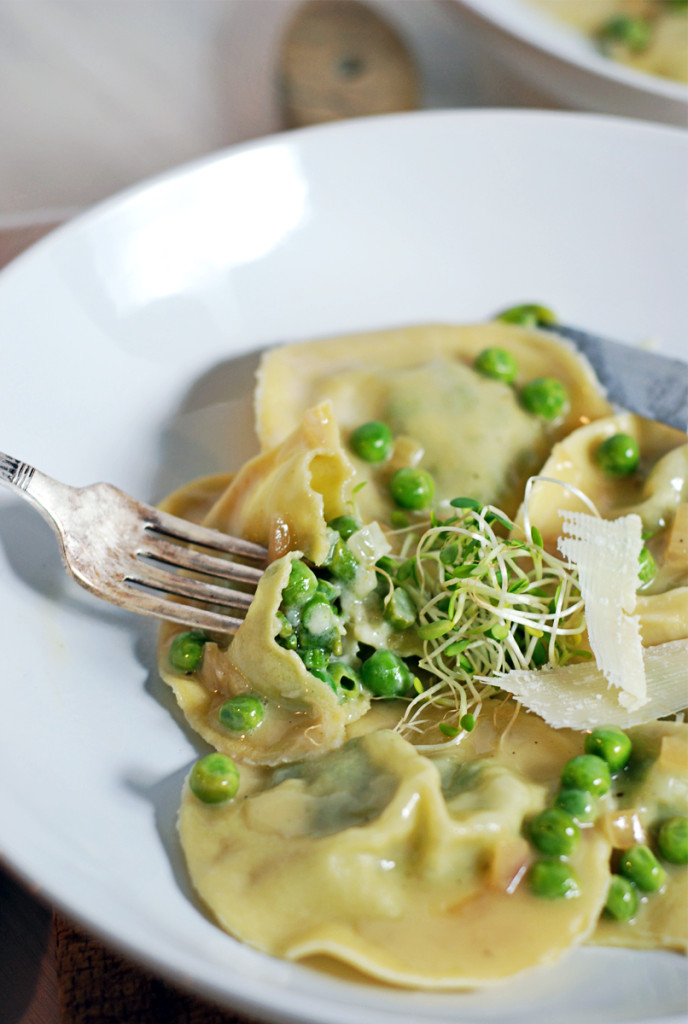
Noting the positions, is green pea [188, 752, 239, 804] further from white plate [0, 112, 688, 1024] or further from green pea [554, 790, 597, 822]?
green pea [554, 790, 597, 822]

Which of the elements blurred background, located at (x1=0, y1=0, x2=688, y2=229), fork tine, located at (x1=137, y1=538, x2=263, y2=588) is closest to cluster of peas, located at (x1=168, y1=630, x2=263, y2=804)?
fork tine, located at (x1=137, y1=538, x2=263, y2=588)

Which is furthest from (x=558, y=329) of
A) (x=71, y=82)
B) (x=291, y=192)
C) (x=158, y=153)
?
(x=71, y=82)

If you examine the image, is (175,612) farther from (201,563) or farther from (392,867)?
(392,867)

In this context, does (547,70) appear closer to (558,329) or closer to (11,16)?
(558,329)

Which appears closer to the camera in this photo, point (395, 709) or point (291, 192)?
point (395, 709)

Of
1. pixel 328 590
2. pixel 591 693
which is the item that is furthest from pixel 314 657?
pixel 591 693

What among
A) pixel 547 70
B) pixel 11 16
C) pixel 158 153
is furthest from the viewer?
pixel 11 16
